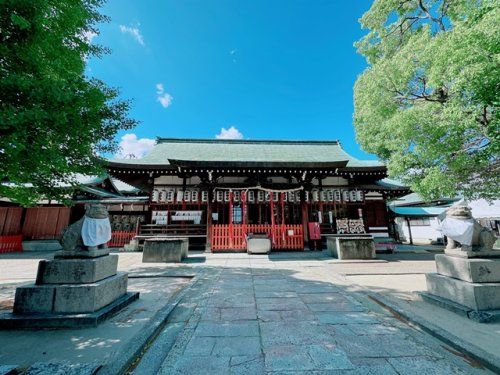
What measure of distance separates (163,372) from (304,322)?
2.09 metres

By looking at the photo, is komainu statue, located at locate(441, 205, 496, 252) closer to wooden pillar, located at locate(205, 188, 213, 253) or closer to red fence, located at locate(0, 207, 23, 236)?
wooden pillar, located at locate(205, 188, 213, 253)

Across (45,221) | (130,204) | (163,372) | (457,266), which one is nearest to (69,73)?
(163,372)

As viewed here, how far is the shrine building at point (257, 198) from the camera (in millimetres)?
10312

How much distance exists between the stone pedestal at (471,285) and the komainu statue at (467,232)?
0.41ft

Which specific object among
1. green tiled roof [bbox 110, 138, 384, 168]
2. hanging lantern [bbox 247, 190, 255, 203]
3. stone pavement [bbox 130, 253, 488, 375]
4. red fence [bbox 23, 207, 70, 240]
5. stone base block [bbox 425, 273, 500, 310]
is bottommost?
stone pavement [bbox 130, 253, 488, 375]

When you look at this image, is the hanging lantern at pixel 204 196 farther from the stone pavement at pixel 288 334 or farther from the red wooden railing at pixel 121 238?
the stone pavement at pixel 288 334

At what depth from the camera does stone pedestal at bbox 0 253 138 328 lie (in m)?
3.15

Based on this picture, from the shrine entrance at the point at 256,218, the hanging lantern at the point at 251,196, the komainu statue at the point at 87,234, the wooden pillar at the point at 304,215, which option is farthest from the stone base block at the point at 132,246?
the wooden pillar at the point at 304,215

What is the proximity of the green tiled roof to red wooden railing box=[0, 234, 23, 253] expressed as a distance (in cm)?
816

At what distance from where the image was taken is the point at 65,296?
3318 mm

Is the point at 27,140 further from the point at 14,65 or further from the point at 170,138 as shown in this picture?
the point at 170,138

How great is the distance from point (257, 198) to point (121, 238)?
8472 mm

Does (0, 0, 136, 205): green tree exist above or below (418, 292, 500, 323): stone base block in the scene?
above

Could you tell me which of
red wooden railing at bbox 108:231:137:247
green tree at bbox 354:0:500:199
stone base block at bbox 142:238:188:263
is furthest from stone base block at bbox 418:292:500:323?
red wooden railing at bbox 108:231:137:247
